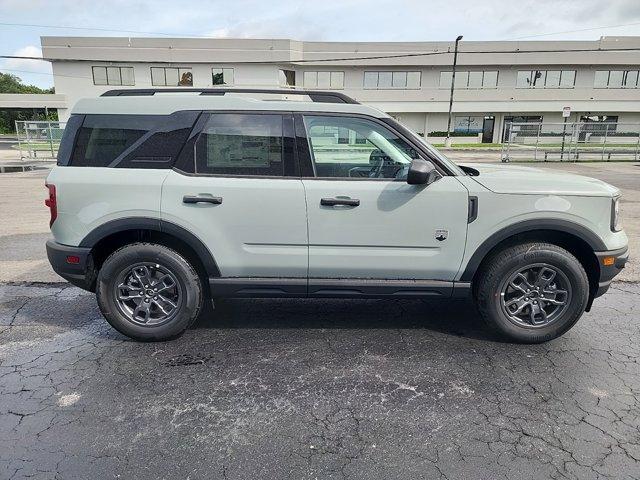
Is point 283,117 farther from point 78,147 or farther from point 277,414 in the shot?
Result: point 277,414

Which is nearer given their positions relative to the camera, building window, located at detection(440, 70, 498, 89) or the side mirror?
the side mirror

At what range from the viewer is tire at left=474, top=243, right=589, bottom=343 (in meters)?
3.49

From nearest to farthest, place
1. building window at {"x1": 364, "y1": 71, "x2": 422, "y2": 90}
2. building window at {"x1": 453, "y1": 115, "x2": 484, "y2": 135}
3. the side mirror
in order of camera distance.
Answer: the side mirror → building window at {"x1": 364, "y1": 71, "x2": 422, "y2": 90} → building window at {"x1": 453, "y1": 115, "x2": 484, "y2": 135}

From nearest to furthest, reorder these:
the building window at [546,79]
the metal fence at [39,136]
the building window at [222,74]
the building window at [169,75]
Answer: the metal fence at [39,136]
the building window at [222,74]
the building window at [169,75]
the building window at [546,79]

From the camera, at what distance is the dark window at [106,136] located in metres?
3.50

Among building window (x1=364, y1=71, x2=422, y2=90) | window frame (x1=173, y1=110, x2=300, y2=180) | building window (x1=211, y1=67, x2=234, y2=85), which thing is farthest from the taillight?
building window (x1=364, y1=71, x2=422, y2=90)

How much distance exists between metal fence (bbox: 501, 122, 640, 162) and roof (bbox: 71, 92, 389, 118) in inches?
844

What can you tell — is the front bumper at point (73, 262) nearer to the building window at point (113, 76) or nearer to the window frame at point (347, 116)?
the window frame at point (347, 116)

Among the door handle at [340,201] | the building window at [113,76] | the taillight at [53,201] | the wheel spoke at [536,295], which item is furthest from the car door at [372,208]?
the building window at [113,76]

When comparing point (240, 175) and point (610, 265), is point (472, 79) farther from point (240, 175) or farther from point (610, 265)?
point (240, 175)

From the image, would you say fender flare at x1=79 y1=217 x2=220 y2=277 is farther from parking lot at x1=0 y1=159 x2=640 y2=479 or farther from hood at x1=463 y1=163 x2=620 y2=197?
hood at x1=463 y1=163 x2=620 y2=197

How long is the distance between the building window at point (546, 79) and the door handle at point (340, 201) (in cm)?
4574

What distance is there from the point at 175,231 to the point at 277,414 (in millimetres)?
1600

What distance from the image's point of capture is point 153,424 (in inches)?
105
